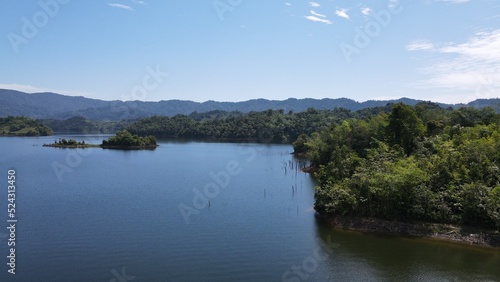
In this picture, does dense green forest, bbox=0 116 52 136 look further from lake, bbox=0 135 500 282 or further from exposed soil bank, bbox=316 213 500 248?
exposed soil bank, bbox=316 213 500 248

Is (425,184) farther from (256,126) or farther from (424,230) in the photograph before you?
(256,126)

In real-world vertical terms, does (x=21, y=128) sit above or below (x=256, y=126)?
below

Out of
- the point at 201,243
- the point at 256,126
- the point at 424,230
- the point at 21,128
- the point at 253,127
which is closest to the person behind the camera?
the point at 201,243

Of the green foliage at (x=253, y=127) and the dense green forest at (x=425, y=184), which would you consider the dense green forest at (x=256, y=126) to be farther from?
the dense green forest at (x=425, y=184)

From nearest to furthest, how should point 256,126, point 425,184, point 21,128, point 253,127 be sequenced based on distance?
point 425,184
point 256,126
point 253,127
point 21,128

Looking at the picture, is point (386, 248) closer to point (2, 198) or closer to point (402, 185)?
point (402, 185)

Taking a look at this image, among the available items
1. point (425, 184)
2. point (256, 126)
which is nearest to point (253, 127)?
point (256, 126)

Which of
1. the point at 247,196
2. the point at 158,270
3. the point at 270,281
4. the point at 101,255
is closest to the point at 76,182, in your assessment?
the point at 247,196

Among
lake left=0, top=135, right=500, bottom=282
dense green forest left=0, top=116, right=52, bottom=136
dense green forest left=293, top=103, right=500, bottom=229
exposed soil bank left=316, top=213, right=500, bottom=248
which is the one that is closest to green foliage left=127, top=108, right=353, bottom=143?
dense green forest left=0, top=116, right=52, bottom=136
